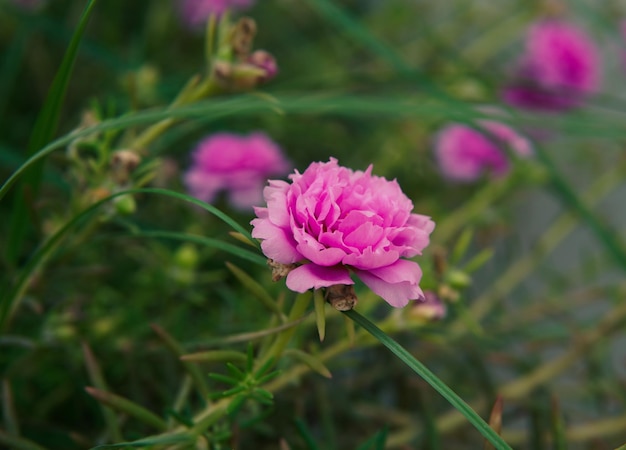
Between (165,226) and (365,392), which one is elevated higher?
(165,226)

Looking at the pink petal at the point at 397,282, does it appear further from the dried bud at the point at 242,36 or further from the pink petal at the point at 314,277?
the dried bud at the point at 242,36

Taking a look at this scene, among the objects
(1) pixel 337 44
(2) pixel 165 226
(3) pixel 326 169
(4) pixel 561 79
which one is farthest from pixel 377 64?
(3) pixel 326 169

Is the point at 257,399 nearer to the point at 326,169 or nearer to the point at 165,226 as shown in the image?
the point at 326,169

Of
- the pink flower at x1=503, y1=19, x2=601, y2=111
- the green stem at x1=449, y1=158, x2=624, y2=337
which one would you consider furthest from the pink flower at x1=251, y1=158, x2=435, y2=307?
the pink flower at x1=503, y1=19, x2=601, y2=111

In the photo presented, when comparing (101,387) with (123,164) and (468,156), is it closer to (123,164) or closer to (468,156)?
(123,164)

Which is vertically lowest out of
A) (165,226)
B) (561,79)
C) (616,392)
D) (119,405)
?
(119,405)
